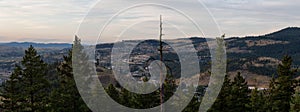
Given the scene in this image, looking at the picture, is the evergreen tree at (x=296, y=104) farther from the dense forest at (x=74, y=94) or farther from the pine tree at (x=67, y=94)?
the pine tree at (x=67, y=94)

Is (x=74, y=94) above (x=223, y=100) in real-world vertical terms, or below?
above

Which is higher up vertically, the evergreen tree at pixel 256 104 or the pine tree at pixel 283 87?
the pine tree at pixel 283 87

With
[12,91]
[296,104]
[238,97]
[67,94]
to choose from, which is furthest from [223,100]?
[12,91]

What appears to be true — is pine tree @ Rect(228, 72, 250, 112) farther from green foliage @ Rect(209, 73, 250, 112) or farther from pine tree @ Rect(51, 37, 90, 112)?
pine tree @ Rect(51, 37, 90, 112)

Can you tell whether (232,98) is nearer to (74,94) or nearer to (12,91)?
(74,94)

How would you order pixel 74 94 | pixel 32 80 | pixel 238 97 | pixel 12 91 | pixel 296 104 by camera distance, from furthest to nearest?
pixel 238 97 → pixel 74 94 → pixel 32 80 → pixel 12 91 → pixel 296 104

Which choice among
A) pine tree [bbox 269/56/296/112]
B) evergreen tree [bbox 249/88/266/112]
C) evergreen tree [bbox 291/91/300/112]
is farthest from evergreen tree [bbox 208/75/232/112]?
evergreen tree [bbox 291/91/300/112]

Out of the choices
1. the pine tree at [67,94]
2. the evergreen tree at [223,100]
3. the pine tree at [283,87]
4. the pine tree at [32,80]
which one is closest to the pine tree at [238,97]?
the evergreen tree at [223,100]

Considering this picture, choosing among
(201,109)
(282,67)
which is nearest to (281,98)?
(282,67)
